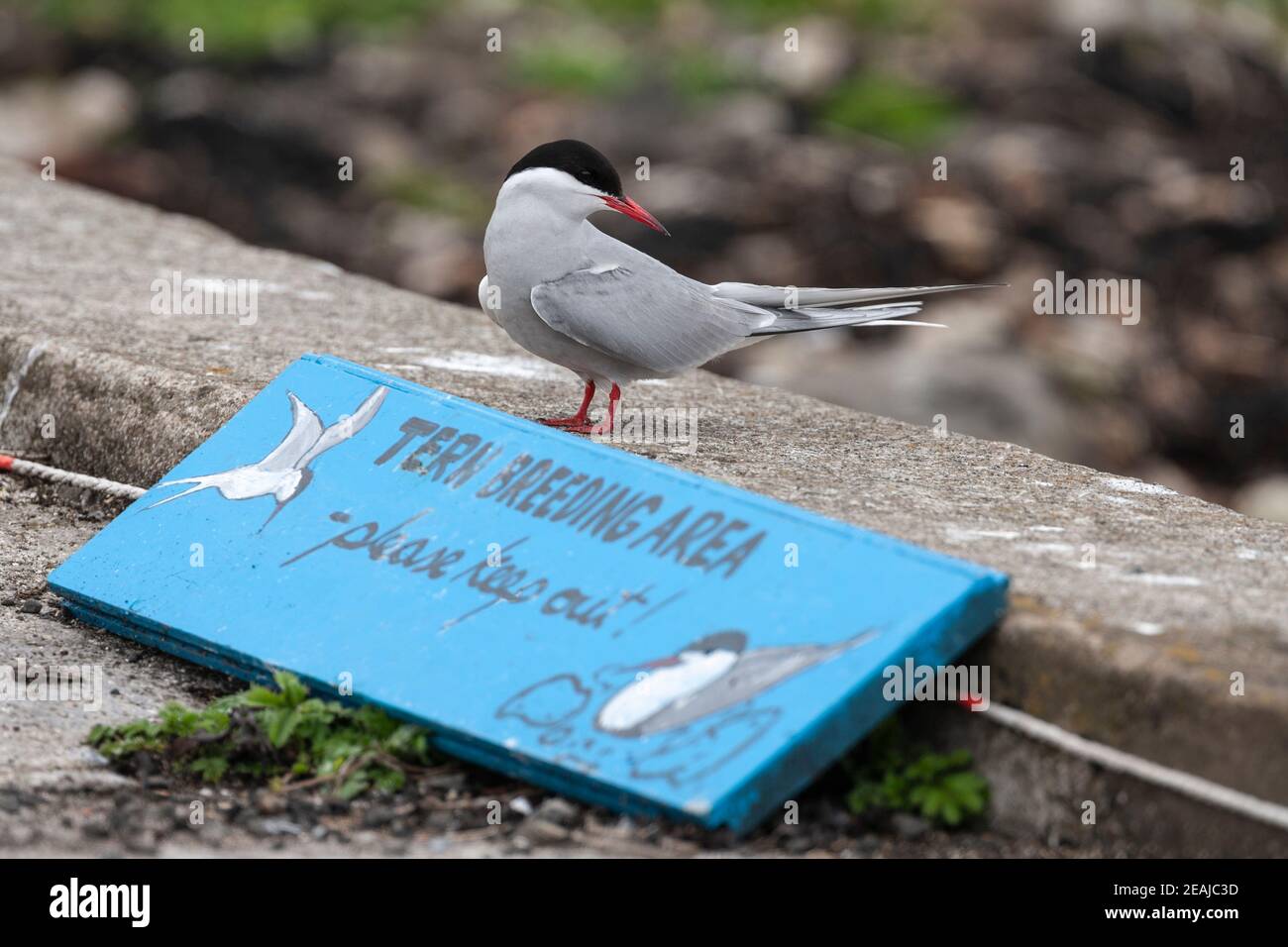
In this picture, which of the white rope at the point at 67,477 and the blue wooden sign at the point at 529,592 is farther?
the white rope at the point at 67,477

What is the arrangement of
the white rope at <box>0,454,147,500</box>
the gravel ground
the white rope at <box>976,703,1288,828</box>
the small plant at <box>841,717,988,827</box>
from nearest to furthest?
1. the white rope at <box>976,703,1288,828</box>
2. the gravel ground
3. the small plant at <box>841,717,988,827</box>
4. the white rope at <box>0,454,147,500</box>

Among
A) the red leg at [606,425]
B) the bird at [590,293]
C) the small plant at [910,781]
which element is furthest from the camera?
the red leg at [606,425]

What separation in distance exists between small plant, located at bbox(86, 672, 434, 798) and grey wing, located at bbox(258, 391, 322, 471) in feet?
2.04

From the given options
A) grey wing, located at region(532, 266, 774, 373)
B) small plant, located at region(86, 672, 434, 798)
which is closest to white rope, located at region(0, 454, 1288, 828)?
small plant, located at region(86, 672, 434, 798)

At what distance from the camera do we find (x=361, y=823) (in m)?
2.96

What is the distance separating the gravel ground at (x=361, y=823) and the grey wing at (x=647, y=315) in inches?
40.6

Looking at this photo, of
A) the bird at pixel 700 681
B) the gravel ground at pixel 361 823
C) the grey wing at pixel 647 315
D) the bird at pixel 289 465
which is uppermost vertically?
the grey wing at pixel 647 315

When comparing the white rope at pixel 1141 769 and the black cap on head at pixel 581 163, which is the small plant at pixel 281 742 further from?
the black cap on head at pixel 581 163

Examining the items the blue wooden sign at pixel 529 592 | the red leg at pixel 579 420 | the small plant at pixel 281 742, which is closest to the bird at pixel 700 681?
the blue wooden sign at pixel 529 592

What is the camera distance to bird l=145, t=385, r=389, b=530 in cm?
362

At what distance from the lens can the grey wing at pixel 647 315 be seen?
3713 mm

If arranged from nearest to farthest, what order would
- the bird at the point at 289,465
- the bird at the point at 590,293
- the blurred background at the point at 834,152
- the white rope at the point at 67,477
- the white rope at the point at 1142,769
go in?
the white rope at the point at 1142,769
the bird at the point at 289,465
the bird at the point at 590,293
the white rope at the point at 67,477
the blurred background at the point at 834,152

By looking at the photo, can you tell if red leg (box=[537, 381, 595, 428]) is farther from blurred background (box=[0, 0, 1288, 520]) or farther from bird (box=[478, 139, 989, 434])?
blurred background (box=[0, 0, 1288, 520])

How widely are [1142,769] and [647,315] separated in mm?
1493
